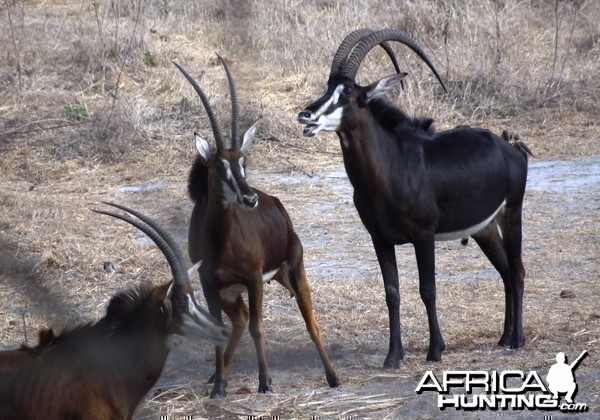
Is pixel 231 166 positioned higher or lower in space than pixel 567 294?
higher

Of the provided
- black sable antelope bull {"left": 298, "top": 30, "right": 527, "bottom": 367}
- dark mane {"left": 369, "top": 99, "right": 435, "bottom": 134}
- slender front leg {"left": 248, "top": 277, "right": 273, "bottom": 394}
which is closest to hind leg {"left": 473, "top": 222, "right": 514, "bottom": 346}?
black sable antelope bull {"left": 298, "top": 30, "right": 527, "bottom": 367}

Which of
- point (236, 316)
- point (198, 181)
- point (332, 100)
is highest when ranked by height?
point (332, 100)

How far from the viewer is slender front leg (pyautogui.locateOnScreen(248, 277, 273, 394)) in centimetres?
761

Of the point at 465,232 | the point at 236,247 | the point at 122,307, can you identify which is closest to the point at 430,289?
the point at 465,232

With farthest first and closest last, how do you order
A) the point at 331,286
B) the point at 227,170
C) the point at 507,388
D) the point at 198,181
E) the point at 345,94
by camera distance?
1. the point at 331,286
2. the point at 345,94
3. the point at 198,181
4. the point at 227,170
5. the point at 507,388

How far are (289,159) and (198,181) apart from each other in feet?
22.2

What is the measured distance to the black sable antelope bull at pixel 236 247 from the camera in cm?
759

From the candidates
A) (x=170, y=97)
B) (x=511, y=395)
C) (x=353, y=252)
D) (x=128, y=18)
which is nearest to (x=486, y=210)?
(x=511, y=395)

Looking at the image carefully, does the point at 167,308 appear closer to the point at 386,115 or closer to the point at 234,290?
the point at 234,290

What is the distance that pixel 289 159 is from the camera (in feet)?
48.4

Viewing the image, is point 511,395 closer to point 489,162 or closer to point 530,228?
point 489,162

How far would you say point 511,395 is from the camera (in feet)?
24.0

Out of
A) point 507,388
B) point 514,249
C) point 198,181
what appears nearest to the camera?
point 507,388

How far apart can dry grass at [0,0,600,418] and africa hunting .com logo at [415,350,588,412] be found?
0.15 meters
